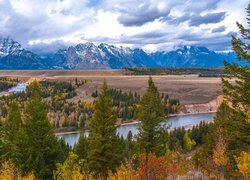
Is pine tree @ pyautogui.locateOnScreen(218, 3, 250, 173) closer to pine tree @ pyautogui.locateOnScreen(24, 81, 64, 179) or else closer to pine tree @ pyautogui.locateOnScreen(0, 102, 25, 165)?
pine tree @ pyautogui.locateOnScreen(0, 102, 25, 165)

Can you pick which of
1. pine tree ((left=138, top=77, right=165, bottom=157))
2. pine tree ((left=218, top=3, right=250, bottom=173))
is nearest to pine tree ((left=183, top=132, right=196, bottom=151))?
pine tree ((left=138, top=77, right=165, bottom=157))

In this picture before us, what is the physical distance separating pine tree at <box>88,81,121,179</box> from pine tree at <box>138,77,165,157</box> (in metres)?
4.99

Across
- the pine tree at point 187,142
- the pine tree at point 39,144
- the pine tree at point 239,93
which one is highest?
the pine tree at point 239,93

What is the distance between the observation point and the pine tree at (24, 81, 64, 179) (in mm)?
42781

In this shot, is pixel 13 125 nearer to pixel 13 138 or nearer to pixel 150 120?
pixel 13 138

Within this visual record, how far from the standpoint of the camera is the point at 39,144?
44094 mm

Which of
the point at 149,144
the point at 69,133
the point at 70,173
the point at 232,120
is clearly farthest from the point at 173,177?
the point at 69,133

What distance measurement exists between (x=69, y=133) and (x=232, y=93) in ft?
486

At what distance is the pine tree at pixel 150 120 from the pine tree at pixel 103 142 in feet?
16.4

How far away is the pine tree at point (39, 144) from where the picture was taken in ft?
140

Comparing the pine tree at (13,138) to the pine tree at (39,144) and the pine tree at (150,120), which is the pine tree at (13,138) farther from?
the pine tree at (150,120)

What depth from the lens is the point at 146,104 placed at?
46.6 m

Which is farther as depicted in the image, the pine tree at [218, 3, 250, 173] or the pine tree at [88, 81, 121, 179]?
the pine tree at [88, 81, 121, 179]

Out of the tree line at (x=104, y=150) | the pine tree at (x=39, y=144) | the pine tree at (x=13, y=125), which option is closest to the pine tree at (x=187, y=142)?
the tree line at (x=104, y=150)
